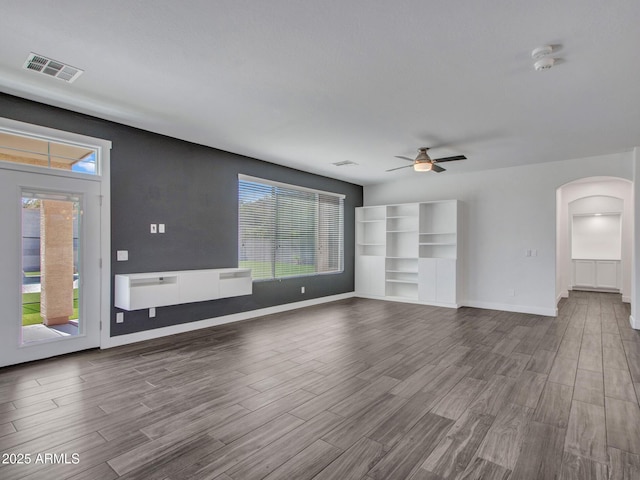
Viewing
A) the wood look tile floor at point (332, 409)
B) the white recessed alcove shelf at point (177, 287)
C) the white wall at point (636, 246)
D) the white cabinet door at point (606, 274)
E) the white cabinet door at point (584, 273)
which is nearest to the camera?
the wood look tile floor at point (332, 409)

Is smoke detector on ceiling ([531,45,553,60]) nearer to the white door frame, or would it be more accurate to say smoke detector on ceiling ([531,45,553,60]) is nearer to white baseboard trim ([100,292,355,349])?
the white door frame

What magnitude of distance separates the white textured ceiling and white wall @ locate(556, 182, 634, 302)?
376 cm

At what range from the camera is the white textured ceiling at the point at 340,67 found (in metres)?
2.22

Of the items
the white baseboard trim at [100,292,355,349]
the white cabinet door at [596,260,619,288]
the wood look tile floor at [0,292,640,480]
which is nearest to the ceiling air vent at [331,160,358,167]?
the white baseboard trim at [100,292,355,349]

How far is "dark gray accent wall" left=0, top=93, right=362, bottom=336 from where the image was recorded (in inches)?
167

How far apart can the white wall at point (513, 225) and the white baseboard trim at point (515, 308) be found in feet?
0.05

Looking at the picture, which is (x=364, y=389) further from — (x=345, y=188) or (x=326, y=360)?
(x=345, y=188)

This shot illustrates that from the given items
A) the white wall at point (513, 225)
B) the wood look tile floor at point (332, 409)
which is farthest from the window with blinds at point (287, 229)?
the white wall at point (513, 225)

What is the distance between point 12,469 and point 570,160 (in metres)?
7.79

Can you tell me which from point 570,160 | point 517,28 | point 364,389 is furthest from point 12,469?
point 570,160

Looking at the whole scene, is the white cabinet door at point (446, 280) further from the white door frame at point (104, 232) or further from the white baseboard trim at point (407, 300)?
the white door frame at point (104, 232)

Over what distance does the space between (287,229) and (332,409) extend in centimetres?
436

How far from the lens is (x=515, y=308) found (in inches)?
256

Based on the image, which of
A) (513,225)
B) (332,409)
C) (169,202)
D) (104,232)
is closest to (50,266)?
(104,232)
